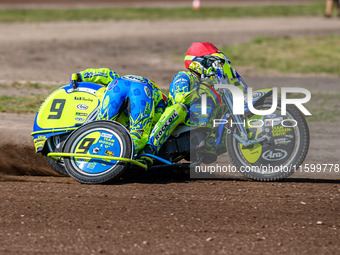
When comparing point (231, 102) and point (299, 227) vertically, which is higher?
point (231, 102)

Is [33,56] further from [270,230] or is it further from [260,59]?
[270,230]

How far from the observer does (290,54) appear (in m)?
18.5

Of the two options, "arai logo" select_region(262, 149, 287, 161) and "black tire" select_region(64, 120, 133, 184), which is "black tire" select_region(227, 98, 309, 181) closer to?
"arai logo" select_region(262, 149, 287, 161)

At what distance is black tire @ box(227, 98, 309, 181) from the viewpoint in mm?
6879

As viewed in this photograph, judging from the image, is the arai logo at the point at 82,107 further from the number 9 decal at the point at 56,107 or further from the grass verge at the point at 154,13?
the grass verge at the point at 154,13

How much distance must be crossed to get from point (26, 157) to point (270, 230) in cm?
384

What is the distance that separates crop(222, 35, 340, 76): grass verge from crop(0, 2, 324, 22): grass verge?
6.89 metres

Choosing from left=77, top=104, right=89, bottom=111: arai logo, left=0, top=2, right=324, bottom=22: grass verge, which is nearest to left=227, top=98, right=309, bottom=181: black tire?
left=77, top=104, right=89, bottom=111: arai logo

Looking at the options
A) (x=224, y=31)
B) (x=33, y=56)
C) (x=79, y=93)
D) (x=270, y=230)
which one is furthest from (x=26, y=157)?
(x=224, y=31)

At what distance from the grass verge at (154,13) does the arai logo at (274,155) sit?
19035 mm

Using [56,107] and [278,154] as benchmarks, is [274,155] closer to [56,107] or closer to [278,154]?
[278,154]

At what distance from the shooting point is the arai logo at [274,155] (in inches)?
275

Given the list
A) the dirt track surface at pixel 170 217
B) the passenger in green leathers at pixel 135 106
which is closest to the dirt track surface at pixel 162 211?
the dirt track surface at pixel 170 217

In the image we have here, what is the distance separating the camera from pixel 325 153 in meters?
9.00
